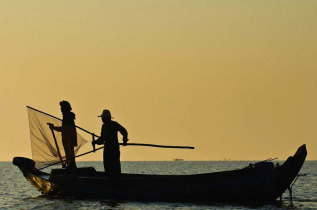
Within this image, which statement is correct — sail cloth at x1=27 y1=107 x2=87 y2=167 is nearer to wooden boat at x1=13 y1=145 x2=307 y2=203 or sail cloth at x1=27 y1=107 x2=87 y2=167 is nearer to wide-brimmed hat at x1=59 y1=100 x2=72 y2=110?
wide-brimmed hat at x1=59 y1=100 x2=72 y2=110

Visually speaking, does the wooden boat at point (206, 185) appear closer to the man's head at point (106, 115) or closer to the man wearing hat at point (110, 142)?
the man wearing hat at point (110, 142)

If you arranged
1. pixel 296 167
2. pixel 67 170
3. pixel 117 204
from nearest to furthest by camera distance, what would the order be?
1. pixel 296 167
2. pixel 117 204
3. pixel 67 170

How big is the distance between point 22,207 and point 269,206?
9.19m

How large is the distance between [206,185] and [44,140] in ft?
23.8

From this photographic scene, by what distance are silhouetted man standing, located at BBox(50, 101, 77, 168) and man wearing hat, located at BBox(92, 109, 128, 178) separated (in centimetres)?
182

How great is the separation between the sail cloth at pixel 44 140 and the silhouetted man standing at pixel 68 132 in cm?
Answer: 24

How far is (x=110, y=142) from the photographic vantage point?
28281mm

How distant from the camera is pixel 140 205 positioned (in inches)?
1084

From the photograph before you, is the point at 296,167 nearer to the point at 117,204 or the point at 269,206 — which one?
the point at 269,206

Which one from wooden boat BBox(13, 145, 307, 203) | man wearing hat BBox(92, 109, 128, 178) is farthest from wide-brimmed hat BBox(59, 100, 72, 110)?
wooden boat BBox(13, 145, 307, 203)

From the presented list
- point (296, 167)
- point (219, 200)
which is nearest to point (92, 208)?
point (219, 200)

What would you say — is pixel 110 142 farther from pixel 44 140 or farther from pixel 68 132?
pixel 44 140

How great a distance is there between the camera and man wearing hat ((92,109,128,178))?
→ 92.6ft

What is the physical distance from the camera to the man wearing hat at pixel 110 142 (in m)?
28.2
